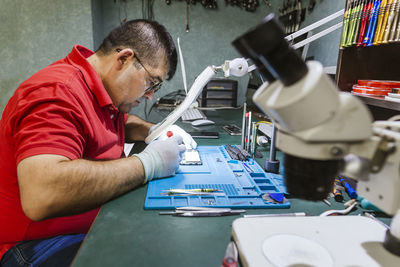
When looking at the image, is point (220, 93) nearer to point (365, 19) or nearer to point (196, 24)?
point (196, 24)

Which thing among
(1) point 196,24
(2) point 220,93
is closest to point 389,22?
(2) point 220,93

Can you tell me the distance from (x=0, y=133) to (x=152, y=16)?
2659mm

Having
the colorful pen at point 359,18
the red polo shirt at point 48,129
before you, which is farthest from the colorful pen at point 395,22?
the red polo shirt at point 48,129

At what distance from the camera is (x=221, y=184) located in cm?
89

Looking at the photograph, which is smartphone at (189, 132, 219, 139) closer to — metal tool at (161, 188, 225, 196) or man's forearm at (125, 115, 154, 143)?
man's forearm at (125, 115, 154, 143)

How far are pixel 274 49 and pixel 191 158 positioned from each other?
804mm

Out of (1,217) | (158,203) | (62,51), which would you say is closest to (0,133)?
(1,217)

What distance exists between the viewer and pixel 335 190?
2.75 feet

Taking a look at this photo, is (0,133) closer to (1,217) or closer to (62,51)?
(1,217)

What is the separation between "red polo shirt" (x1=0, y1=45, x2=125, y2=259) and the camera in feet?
2.33

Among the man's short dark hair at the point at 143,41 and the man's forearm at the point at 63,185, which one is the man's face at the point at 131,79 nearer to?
the man's short dark hair at the point at 143,41

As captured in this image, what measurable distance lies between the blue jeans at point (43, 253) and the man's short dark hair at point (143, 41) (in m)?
0.75

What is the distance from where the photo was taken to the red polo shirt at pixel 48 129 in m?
0.71

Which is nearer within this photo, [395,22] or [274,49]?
[274,49]
